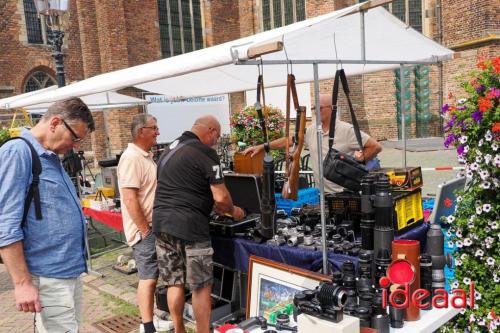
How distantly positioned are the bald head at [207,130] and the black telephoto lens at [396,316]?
6.14ft

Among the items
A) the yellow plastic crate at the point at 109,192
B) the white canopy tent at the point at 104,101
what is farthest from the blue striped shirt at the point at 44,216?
the white canopy tent at the point at 104,101

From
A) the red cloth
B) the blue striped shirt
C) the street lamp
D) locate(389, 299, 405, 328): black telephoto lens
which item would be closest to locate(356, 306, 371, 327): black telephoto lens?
locate(389, 299, 405, 328): black telephoto lens

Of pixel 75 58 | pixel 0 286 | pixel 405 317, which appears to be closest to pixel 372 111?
pixel 75 58

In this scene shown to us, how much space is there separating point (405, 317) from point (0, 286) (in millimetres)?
5348

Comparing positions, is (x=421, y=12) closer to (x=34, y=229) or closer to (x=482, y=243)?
(x=482, y=243)

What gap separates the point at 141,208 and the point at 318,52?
2.18 m

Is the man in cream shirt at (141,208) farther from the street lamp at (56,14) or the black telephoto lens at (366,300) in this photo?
the street lamp at (56,14)

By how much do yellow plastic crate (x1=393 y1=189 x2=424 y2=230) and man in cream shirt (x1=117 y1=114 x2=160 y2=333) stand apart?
208 centimetres

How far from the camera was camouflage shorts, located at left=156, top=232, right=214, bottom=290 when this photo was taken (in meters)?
3.24

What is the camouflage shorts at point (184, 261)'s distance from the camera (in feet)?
10.6

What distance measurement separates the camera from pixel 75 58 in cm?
2027

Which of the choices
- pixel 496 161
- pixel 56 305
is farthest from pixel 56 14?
pixel 496 161

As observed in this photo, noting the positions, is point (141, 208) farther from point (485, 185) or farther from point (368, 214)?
point (485, 185)

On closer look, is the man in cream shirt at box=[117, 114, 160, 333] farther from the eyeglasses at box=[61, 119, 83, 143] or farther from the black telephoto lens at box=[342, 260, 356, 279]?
the black telephoto lens at box=[342, 260, 356, 279]
